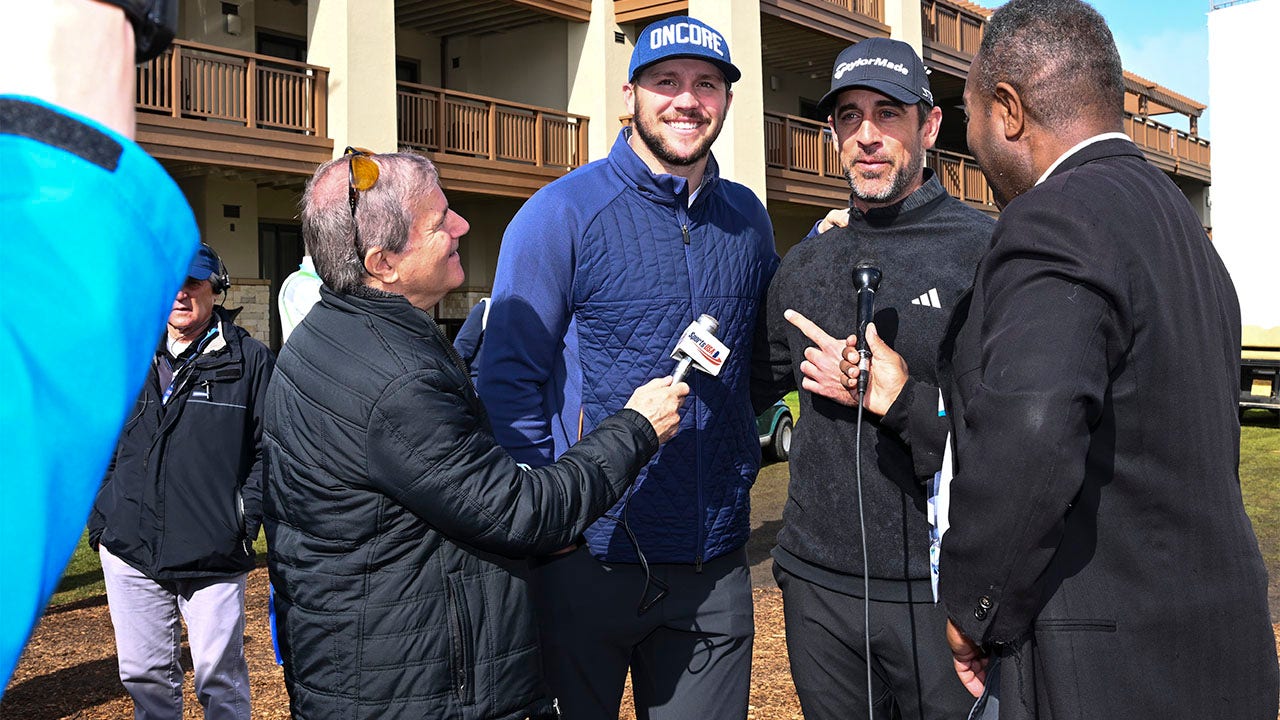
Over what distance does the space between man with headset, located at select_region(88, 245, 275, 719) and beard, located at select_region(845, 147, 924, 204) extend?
2888 millimetres

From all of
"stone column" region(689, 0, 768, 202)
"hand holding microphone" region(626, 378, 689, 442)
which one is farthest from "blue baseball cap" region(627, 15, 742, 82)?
"stone column" region(689, 0, 768, 202)

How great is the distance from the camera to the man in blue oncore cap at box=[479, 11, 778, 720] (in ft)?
10.9

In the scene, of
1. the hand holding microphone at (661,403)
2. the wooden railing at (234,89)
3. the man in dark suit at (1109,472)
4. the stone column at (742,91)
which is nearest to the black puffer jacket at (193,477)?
the hand holding microphone at (661,403)

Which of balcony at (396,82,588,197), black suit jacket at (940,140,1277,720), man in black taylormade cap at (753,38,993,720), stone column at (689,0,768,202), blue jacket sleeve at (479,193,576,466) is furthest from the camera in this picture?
stone column at (689,0,768,202)

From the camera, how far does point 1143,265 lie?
6.38 ft

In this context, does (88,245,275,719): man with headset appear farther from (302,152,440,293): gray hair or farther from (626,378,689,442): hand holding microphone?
(626,378,689,442): hand holding microphone

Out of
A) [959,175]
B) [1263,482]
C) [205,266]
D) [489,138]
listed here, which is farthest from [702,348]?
[959,175]

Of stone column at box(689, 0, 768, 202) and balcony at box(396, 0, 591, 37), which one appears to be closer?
stone column at box(689, 0, 768, 202)

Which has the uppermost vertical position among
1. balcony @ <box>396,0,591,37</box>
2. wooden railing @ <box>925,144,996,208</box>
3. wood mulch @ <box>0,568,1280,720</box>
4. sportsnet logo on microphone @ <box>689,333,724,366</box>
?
balcony @ <box>396,0,591,37</box>

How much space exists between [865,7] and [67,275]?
78.6 feet

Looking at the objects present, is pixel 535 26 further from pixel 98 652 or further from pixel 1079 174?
pixel 1079 174

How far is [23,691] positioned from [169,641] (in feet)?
7.59

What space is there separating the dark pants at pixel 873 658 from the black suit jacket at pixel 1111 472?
103cm

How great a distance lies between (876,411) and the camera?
9.72 ft
